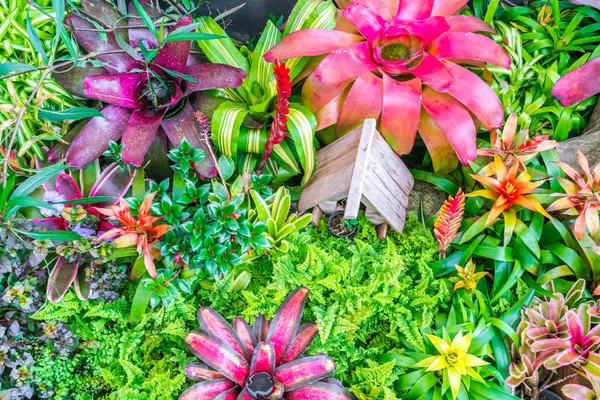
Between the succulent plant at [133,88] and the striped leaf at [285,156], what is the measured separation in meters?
0.28

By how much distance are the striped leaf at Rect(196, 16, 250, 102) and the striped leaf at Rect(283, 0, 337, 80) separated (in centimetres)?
22

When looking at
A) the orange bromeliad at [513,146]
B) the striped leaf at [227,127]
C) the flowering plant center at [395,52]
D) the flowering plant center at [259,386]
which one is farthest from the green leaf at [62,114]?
the orange bromeliad at [513,146]

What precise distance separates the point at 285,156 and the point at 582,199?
1.20m

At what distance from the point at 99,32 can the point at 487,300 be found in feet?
6.15

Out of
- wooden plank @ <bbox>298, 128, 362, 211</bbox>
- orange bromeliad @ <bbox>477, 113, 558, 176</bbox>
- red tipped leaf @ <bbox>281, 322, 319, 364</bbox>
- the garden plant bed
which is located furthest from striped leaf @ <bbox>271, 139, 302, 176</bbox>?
orange bromeliad @ <bbox>477, 113, 558, 176</bbox>

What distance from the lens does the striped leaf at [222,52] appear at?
73.8 inches

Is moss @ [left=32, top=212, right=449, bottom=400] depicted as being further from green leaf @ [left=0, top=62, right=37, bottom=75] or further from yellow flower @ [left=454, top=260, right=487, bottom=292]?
green leaf @ [left=0, top=62, right=37, bottom=75]

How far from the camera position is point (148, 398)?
1.54m

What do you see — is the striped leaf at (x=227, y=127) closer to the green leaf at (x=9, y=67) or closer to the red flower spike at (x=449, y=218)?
the green leaf at (x=9, y=67)

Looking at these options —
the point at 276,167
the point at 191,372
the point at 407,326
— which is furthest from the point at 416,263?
the point at 191,372

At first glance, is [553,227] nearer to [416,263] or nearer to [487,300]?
[487,300]

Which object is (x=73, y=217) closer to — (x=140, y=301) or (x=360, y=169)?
(x=140, y=301)

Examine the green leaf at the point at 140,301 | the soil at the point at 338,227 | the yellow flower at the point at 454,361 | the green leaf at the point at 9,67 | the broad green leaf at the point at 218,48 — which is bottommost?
the yellow flower at the point at 454,361

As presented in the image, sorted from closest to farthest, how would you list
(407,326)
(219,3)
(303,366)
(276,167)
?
(303,366)
(407,326)
(276,167)
(219,3)
